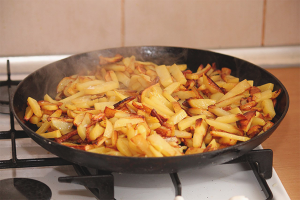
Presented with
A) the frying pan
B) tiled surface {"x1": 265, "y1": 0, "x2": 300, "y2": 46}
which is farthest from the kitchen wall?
the frying pan

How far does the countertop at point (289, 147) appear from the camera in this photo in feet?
3.76

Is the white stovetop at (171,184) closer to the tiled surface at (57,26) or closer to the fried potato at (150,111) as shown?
the fried potato at (150,111)

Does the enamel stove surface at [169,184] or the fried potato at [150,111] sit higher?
the fried potato at [150,111]

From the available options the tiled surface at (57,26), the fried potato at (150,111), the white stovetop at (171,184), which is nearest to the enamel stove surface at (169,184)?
the white stovetop at (171,184)

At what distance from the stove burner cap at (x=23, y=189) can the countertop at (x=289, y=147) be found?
0.81 m

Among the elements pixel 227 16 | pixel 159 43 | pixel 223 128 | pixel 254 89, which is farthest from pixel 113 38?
pixel 223 128

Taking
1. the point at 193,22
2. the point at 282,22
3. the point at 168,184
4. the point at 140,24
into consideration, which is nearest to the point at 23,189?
the point at 168,184

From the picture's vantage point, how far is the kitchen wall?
5.99ft

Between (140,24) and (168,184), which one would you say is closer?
(168,184)

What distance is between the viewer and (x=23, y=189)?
101 centimetres

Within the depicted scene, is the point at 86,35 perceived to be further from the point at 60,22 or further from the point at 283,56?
the point at 283,56

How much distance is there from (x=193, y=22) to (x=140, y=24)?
12.9 inches

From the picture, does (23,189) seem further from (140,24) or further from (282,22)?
(282,22)

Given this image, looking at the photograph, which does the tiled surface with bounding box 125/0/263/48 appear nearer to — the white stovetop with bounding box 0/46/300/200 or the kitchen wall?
the kitchen wall
